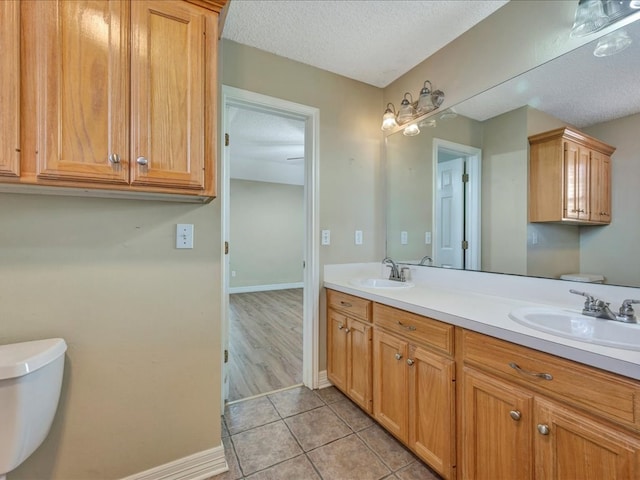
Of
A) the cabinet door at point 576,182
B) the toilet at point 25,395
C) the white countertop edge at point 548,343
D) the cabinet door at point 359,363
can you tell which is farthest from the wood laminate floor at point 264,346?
the cabinet door at point 576,182

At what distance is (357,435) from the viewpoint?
5.41 feet

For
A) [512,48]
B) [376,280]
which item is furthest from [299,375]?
[512,48]

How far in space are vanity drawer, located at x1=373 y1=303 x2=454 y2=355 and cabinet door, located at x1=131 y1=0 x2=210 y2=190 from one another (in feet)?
3.85

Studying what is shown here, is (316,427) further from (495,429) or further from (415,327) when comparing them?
(495,429)

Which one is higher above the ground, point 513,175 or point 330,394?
point 513,175

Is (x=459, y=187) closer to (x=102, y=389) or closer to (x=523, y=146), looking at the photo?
(x=523, y=146)

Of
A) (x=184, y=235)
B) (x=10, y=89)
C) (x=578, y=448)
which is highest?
(x=10, y=89)

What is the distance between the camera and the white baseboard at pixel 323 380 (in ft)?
7.11

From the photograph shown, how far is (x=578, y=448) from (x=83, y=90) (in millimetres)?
2036

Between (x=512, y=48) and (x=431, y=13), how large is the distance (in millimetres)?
501

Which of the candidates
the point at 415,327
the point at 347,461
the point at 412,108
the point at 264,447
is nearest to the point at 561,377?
the point at 415,327

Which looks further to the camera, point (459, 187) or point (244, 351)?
point (244, 351)

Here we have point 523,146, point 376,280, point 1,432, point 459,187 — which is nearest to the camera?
point 1,432

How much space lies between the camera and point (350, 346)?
1.91 metres
